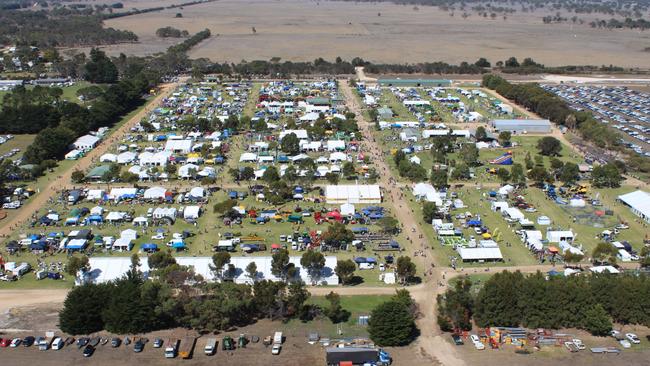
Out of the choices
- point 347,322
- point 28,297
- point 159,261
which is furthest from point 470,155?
point 28,297

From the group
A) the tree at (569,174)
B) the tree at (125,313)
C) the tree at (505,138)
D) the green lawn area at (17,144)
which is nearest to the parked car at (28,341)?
the tree at (125,313)

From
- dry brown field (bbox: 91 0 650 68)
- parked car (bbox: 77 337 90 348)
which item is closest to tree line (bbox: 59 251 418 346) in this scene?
parked car (bbox: 77 337 90 348)

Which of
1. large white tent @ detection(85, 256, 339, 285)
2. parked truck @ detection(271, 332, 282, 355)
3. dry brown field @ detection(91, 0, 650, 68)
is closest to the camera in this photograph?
parked truck @ detection(271, 332, 282, 355)

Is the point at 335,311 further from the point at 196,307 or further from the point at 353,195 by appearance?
the point at 353,195

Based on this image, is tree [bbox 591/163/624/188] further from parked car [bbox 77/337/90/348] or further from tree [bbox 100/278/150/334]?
parked car [bbox 77/337/90/348]

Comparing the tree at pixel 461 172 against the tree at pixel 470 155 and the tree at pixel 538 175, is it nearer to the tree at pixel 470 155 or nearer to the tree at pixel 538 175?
the tree at pixel 470 155
